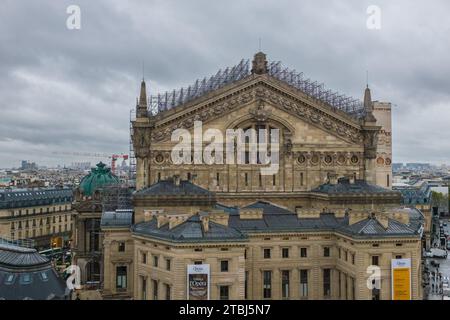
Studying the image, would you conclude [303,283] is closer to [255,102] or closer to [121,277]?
[121,277]

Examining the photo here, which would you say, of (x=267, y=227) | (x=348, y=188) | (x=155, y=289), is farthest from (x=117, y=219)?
(x=348, y=188)

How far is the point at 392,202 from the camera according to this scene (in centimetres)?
7500

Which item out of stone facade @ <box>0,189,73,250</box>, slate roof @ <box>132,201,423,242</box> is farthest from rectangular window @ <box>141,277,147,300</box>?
stone facade @ <box>0,189,73,250</box>

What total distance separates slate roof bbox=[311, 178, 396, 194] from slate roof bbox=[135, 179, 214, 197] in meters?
15.1

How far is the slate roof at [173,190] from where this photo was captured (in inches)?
2692

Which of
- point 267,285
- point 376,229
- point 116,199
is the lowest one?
point 267,285

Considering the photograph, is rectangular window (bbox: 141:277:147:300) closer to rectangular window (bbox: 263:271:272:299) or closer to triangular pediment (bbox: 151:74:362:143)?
rectangular window (bbox: 263:271:272:299)

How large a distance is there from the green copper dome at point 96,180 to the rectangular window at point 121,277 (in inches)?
1087

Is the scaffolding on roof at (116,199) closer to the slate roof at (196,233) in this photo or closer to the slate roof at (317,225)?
the slate roof at (317,225)

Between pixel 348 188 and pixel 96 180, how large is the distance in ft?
143

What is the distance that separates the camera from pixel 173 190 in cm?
6900

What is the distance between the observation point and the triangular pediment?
73938 mm

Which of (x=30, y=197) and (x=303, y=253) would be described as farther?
(x=30, y=197)

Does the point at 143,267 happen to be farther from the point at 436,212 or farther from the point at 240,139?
the point at 436,212
